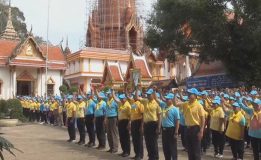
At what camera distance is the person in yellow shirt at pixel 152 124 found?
431 inches

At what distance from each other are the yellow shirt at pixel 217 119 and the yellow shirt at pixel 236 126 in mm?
762

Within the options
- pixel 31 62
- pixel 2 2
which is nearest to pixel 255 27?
pixel 31 62

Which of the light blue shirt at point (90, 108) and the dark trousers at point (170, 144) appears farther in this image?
the light blue shirt at point (90, 108)

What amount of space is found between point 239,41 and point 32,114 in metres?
15.4

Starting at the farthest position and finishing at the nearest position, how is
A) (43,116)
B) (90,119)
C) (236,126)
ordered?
(43,116)
(90,119)
(236,126)

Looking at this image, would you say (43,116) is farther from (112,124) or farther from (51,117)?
(112,124)

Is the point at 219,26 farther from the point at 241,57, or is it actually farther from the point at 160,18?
the point at 160,18

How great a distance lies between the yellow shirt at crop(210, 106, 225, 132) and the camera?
1231cm

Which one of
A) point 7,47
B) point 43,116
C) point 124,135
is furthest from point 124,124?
point 7,47

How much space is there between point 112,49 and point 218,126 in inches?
1452

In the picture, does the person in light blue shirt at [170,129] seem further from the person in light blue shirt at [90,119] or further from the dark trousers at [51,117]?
the dark trousers at [51,117]

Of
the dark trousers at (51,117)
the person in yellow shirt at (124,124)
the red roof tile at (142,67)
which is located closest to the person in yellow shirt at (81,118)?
the person in yellow shirt at (124,124)

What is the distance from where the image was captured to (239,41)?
22312mm

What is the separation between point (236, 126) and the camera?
11398 mm
